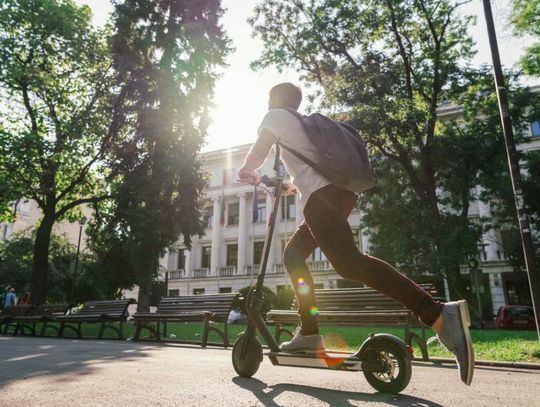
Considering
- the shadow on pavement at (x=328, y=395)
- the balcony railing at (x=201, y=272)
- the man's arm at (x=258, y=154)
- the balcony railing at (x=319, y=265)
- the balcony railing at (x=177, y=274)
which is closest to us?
the shadow on pavement at (x=328, y=395)

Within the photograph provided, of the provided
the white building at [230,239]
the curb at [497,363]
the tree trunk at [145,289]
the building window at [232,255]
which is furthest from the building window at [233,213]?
the curb at [497,363]

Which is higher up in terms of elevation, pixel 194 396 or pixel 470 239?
pixel 470 239

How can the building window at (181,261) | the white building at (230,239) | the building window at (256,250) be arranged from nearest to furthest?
the white building at (230,239), the building window at (256,250), the building window at (181,261)

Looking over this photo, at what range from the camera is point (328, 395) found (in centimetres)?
276

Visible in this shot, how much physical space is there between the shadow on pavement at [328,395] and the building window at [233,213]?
4161cm

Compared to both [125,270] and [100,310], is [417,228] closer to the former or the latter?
[100,310]

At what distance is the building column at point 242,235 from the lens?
42031mm

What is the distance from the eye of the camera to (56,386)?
313cm

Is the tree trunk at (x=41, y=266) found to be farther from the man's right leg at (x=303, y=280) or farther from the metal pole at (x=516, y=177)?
the man's right leg at (x=303, y=280)

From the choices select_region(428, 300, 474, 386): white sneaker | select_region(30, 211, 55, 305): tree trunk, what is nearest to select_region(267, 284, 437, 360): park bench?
select_region(428, 300, 474, 386): white sneaker

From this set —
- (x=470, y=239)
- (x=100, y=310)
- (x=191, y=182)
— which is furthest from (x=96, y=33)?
(x=470, y=239)

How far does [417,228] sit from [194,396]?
57.6 ft

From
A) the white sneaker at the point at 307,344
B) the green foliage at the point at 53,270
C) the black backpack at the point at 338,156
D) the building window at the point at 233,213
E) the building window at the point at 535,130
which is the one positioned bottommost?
the white sneaker at the point at 307,344

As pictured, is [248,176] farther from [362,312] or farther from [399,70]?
[399,70]
